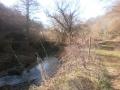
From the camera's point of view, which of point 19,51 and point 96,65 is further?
point 19,51

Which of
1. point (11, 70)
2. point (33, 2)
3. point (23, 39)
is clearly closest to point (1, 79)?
point (11, 70)

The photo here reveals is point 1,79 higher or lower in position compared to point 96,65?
lower

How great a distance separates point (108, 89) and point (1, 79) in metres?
11.2

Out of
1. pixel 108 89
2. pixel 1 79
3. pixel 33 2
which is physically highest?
pixel 33 2

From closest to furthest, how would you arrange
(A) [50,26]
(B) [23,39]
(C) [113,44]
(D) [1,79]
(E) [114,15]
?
(D) [1,79] < (E) [114,15] < (C) [113,44] < (B) [23,39] < (A) [50,26]

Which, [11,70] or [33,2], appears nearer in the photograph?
[11,70]

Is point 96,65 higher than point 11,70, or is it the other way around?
point 96,65

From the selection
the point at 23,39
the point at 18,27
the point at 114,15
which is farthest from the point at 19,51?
the point at 114,15

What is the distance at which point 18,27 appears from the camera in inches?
1375

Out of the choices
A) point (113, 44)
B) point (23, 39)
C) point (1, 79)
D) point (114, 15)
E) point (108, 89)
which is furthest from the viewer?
point (23, 39)

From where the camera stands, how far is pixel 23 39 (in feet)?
107

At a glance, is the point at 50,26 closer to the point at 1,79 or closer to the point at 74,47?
the point at 1,79

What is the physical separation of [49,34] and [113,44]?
32.2 feet

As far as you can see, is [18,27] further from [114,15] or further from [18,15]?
[114,15]
